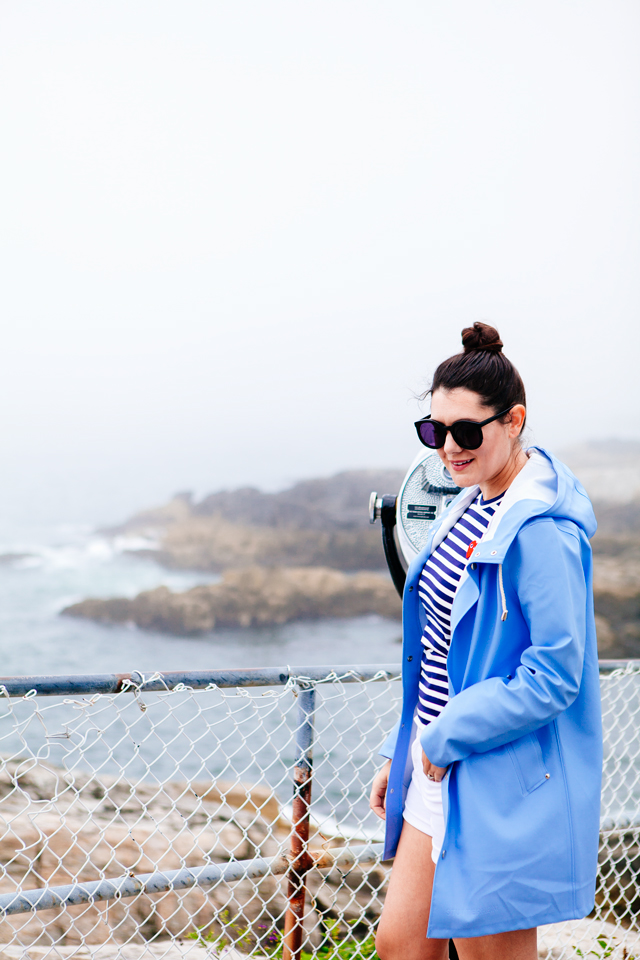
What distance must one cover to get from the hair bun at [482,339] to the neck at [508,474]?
8.5 inches

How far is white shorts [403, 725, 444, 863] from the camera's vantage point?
4.78 feet

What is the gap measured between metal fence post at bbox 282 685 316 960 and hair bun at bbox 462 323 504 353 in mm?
1004

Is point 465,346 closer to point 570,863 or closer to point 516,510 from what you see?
point 516,510

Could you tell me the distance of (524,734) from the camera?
1300mm

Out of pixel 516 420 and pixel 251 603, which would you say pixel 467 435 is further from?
pixel 251 603

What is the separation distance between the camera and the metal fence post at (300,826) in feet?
6.43

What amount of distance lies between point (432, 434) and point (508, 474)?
18 cm

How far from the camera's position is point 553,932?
290 centimetres

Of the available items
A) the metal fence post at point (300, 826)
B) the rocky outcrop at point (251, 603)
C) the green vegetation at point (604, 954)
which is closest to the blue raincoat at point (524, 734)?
the metal fence post at point (300, 826)

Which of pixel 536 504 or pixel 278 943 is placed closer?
pixel 536 504

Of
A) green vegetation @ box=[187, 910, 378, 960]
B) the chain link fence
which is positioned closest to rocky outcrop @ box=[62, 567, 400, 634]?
the chain link fence

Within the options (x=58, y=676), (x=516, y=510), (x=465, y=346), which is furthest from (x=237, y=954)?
(x=465, y=346)

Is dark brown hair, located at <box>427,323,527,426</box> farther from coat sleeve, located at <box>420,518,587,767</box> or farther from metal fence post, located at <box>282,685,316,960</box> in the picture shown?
metal fence post, located at <box>282,685,316,960</box>

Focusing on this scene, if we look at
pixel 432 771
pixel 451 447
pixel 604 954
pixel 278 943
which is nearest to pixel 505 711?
pixel 432 771
